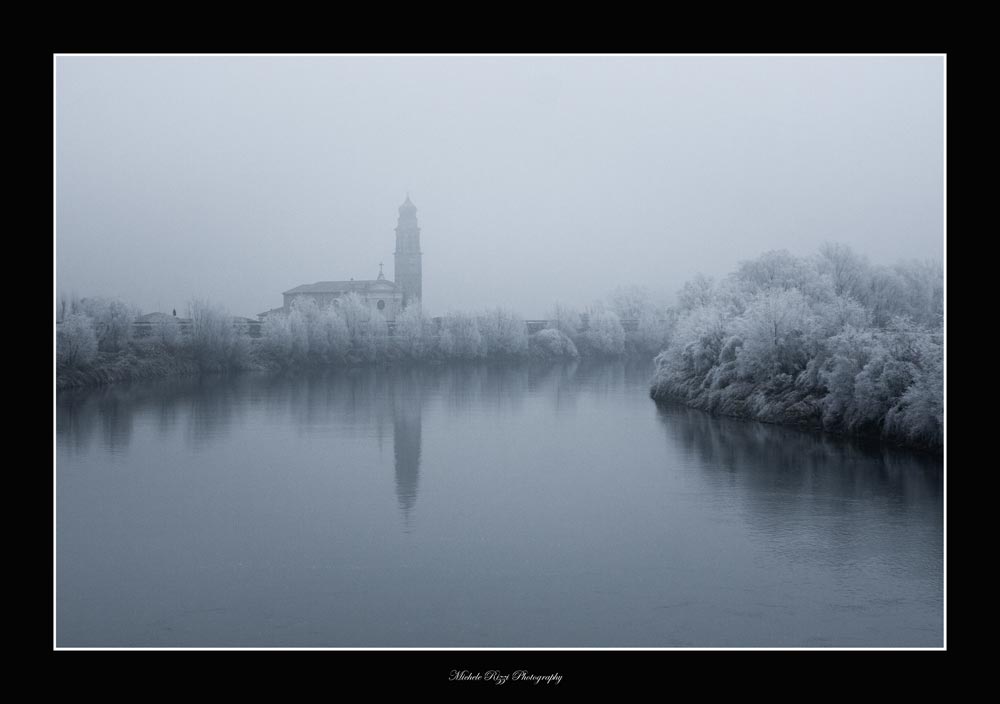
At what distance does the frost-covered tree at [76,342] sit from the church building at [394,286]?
13.0 meters

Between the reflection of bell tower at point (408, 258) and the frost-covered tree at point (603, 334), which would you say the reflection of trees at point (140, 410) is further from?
the reflection of bell tower at point (408, 258)

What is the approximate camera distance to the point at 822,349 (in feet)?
55.3

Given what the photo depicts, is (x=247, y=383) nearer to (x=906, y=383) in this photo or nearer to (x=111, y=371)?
(x=111, y=371)

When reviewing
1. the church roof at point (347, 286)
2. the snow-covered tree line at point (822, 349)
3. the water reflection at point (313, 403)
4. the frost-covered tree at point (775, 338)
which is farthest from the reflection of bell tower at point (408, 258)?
the frost-covered tree at point (775, 338)

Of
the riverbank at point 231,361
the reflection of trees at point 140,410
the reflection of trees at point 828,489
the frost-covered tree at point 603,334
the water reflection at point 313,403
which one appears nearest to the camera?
the reflection of trees at point 828,489

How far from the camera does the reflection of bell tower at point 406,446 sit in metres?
10.9

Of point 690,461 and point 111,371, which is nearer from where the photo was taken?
point 690,461

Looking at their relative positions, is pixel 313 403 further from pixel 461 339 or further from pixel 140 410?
pixel 461 339

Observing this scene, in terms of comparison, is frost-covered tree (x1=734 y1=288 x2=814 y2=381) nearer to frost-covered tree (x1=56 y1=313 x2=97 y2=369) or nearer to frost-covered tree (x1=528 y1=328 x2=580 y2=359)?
frost-covered tree (x1=56 y1=313 x2=97 y2=369)

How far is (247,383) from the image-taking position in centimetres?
2766

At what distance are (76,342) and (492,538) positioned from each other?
1768 cm
